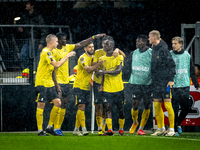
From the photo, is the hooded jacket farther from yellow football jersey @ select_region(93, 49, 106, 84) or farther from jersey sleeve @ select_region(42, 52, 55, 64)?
jersey sleeve @ select_region(42, 52, 55, 64)

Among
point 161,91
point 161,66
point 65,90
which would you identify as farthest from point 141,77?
point 65,90

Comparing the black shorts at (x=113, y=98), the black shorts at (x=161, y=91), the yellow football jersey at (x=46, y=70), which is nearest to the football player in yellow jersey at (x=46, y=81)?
the yellow football jersey at (x=46, y=70)

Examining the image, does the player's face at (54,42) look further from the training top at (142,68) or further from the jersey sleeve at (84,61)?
the training top at (142,68)

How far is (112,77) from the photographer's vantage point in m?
7.79

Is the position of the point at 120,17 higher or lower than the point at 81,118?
higher

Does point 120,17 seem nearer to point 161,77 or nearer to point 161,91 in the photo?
point 161,77

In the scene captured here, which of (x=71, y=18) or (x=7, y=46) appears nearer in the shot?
(x=7, y=46)

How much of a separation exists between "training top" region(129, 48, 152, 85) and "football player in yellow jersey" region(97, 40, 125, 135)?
34cm

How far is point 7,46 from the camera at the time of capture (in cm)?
1120

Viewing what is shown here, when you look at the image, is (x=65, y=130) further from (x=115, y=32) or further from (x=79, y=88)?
(x=115, y=32)

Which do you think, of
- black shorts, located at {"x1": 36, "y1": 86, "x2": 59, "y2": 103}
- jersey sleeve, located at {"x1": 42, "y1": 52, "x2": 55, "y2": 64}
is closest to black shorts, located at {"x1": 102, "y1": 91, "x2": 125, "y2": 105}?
black shorts, located at {"x1": 36, "y1": 86, "x2": 59, "y2": 103}

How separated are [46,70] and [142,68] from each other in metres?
1.96

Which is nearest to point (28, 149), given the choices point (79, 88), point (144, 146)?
point (144, 146)

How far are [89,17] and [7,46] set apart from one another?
11.6ft
